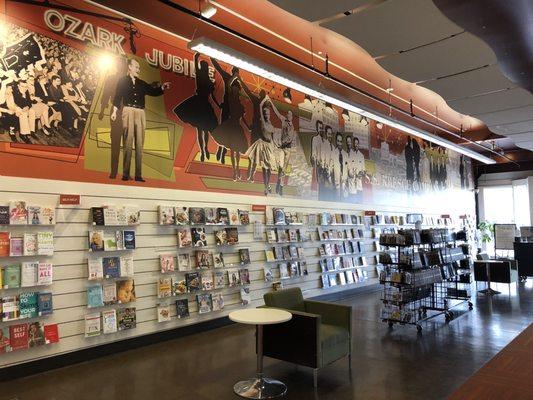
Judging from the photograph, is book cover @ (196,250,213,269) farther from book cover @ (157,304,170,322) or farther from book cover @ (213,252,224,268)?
book cover @ (157,304,170,322)

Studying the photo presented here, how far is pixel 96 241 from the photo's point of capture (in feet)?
16.3

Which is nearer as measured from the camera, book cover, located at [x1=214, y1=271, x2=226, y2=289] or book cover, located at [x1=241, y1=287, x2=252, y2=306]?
book cover, located at [x1=214, y1=271, x2=226, y2=289]

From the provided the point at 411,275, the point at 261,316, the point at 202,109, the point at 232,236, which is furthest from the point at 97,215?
the point at 411,275

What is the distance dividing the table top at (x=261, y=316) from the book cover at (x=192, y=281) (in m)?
2.03

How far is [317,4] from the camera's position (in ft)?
13.2

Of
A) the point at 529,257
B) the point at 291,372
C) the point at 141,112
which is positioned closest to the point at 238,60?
the point at 141,112

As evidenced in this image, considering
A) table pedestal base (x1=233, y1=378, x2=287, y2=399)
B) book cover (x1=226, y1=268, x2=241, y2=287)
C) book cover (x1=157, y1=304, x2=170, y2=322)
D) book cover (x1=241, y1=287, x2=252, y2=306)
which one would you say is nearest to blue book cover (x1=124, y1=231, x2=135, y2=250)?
book cover (x1=157, y1=304, x2=170, y2=322)

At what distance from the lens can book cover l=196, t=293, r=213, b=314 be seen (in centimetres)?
605

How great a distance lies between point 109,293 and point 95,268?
0.37 m

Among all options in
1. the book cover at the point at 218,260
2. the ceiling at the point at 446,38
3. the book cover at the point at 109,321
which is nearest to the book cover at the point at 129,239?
the book cover at the point at 109,321

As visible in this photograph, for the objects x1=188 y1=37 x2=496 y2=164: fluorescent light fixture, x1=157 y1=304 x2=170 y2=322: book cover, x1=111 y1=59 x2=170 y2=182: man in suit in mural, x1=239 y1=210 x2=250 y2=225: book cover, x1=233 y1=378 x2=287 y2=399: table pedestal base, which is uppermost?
x1=188 y1=37 x2=496 y2=164: fluorescent light fixture

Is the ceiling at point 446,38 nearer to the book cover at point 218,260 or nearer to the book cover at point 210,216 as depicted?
the book cover at point 210,216

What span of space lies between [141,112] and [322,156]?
4372 mm

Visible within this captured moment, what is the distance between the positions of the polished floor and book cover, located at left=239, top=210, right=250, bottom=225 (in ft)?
5.67
